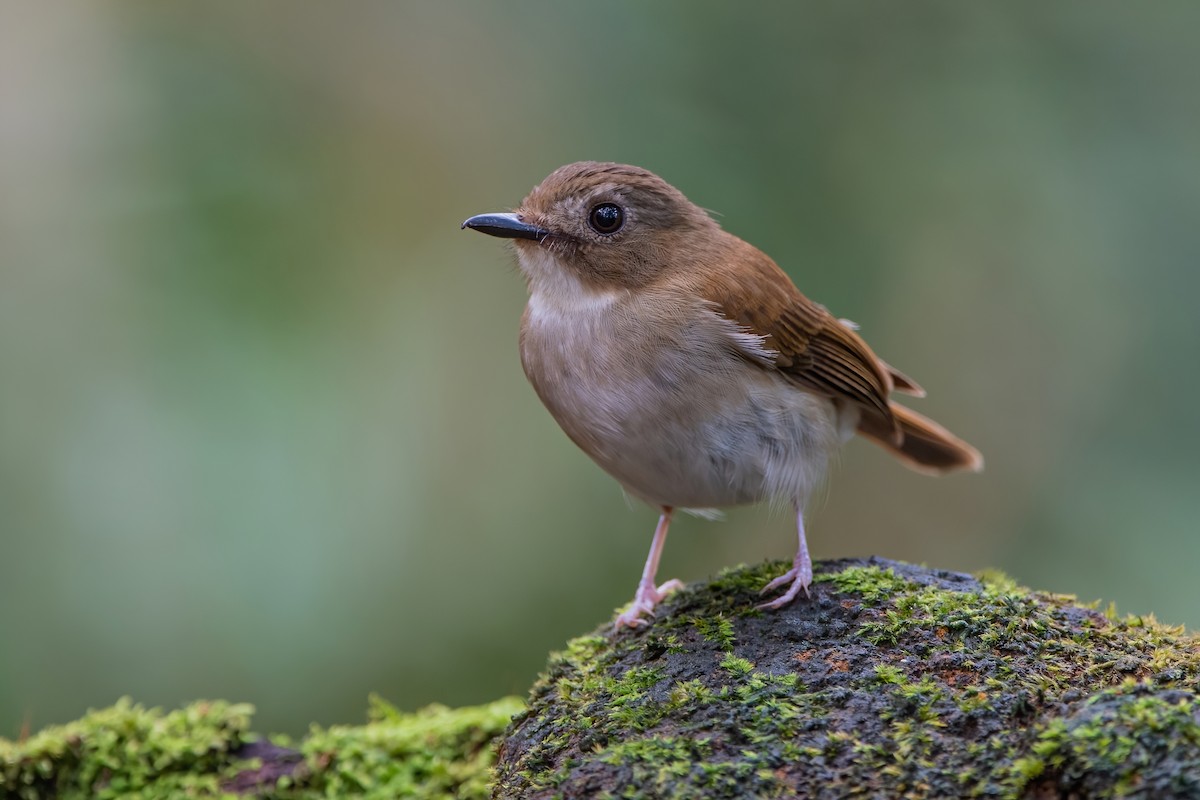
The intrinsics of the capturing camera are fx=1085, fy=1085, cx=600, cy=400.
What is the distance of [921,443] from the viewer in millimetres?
4602

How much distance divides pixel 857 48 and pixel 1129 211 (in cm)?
149

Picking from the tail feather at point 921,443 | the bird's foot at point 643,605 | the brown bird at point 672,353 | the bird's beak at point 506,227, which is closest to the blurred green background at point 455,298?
the tail feather at point 921,443

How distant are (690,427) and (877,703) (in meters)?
1.07

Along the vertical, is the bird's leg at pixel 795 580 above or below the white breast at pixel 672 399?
below

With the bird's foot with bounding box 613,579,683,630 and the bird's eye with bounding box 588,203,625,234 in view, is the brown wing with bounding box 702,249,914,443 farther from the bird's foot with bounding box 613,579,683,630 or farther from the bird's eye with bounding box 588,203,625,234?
the bird's foot with bounding box 613,579,683,630

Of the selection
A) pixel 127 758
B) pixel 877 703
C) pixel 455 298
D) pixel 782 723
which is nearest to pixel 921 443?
pixel 877 703

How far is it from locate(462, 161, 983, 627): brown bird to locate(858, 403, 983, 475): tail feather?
33cm

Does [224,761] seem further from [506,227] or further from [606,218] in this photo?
[606,218]

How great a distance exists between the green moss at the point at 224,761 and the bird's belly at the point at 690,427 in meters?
1.03

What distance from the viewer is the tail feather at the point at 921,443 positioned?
4398mm

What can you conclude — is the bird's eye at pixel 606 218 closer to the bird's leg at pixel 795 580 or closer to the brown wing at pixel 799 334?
the brown wing at pixel 799 334

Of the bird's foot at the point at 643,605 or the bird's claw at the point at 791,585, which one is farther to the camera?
the bird's foot at the point at 643,605

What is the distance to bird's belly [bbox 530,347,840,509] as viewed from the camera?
3.35m

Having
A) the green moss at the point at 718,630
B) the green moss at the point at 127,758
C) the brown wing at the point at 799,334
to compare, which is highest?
the brown wing at the point at 799,334
